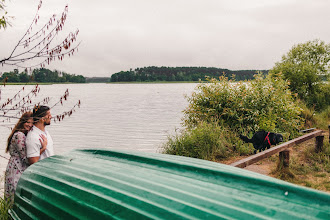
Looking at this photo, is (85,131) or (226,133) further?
(85,131)

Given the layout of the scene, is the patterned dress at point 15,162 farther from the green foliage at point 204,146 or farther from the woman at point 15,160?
the green foliage at point 204,146

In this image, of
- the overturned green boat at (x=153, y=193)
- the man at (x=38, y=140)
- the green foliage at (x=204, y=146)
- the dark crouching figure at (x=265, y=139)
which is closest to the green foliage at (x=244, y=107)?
the green foliage at (x=204, y=146)

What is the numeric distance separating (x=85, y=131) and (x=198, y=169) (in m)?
15.5

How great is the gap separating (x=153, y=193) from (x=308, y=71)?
1789cm

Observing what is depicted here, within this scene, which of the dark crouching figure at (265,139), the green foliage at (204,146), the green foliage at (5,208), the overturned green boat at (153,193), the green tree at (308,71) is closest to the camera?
the overturned green boat at (153,193)

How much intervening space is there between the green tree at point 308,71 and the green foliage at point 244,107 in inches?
280

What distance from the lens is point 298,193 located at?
78.0 inches

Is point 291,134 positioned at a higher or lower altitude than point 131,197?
lower

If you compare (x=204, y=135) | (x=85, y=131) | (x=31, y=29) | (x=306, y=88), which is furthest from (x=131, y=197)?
(x=306, y=88)

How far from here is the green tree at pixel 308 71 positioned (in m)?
16.8

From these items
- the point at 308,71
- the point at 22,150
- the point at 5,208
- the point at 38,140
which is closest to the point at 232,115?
the point at 38,140

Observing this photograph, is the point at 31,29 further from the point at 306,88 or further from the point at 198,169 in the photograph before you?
the point at 306,88

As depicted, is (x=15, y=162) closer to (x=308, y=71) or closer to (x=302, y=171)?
(x=302, y=171)

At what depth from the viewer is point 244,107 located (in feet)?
29.0
